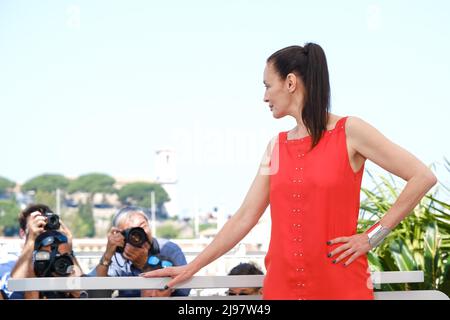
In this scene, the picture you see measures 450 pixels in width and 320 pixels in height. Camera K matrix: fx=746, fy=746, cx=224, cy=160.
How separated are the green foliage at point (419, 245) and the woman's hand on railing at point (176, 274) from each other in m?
1.52

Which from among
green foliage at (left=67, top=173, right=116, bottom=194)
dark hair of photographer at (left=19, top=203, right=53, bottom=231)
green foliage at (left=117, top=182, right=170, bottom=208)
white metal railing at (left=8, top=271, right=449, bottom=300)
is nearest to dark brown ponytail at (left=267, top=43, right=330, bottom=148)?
white metal railing at (left=8, top=271, right=449, bottom=300)

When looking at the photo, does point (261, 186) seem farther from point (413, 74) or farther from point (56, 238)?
point (413, 74)

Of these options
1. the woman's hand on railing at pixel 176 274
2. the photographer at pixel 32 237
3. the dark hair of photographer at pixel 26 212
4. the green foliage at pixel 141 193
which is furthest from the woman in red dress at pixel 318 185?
the green foliage at pixel 141 193

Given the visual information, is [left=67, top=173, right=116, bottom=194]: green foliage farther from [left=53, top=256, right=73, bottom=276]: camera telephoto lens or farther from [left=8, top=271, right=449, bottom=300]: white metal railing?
[left=8, top=271, right=449, bottom=300]: white metal railing

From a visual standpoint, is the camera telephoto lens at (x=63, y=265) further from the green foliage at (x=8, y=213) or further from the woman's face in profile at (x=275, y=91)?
the green foliage at (x=8, y=213)

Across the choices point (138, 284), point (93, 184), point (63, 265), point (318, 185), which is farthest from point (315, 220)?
point (93, 184)

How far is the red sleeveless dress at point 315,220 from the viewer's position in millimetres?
1091

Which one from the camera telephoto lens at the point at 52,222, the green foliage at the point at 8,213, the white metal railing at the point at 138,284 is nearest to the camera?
the white metal railing at the point at 138,284

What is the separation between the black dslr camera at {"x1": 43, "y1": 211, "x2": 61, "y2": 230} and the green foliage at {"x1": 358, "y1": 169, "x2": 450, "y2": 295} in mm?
1232

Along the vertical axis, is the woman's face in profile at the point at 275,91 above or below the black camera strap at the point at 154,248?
above

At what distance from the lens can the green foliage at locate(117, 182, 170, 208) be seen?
1419cm

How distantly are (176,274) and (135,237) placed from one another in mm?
885
